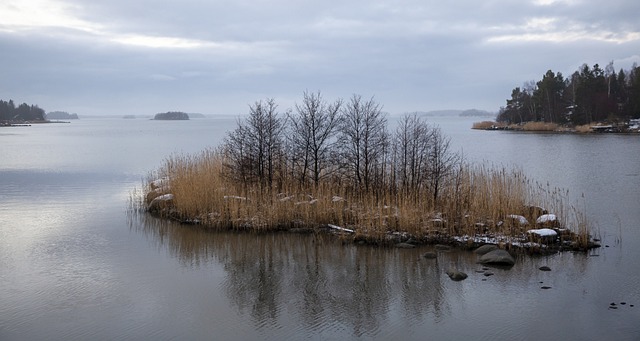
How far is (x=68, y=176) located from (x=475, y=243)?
19394mm

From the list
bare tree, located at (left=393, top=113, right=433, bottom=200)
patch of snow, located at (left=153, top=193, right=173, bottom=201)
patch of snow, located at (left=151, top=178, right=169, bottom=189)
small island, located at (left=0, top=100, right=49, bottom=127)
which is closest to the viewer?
bare tree, located at (left=393, top=113, right=433, bottom=200)

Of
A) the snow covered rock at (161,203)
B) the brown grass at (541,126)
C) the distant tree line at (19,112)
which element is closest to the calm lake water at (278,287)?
the snow covered rock at (161,203)

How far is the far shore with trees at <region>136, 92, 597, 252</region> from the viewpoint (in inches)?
500

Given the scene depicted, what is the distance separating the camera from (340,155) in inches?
643

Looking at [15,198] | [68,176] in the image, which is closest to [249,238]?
[15,198]

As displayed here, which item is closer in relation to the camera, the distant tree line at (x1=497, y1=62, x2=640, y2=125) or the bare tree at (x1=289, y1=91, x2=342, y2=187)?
the bare tree at (x1=289, y1=91, x2=342, y2=187)

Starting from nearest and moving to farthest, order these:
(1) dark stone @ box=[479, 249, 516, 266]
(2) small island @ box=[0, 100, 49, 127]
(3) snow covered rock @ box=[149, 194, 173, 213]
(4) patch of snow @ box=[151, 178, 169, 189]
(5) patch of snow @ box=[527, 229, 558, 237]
Result: 1. (1) dark stone @ box=[479, 249, 516, 266]
2. (5) patch of snow @ box=[527, 229, 558, 237]
3. (3) snow covered rock @ box=[149, 194, 173, 213]
4. (4) patch of snow @ box=[151, 178, 169, 189]
5. (2) small island @ box=[0, 100, 49, 127]

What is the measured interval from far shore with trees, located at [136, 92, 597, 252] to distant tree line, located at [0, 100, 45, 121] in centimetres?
12933

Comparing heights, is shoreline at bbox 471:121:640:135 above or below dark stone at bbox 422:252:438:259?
above

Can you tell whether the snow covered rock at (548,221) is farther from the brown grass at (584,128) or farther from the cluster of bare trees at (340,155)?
the brown grass at (584,128)

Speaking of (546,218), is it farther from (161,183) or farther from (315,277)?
(161,183)

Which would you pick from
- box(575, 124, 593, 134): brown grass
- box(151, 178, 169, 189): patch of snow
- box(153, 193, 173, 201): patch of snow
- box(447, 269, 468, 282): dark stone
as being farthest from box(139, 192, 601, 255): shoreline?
box(575, 124, 593, 134): brown grass

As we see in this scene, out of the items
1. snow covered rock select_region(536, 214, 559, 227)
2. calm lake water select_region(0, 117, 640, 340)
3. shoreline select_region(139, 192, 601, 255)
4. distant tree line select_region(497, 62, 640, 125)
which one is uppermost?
distant tree line select_region(497, 62, 640, 125)

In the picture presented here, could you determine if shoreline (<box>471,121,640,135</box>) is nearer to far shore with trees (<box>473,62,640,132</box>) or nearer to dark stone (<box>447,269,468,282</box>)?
far shore with trees (<box>473,62,640,132</box>)
